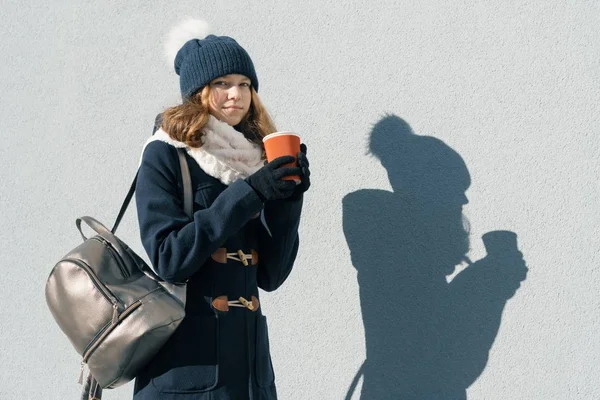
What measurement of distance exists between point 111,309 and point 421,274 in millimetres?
1175

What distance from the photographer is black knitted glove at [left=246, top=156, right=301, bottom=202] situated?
6.82ft

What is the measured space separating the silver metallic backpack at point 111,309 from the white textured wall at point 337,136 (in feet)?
2.96

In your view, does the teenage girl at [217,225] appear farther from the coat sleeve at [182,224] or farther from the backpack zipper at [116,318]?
the backpack zipper at [116,318]

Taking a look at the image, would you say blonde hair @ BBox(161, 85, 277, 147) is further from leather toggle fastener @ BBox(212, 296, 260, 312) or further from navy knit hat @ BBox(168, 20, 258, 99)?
leather toggle fastener @ BBox(212, 296, 260, 312)

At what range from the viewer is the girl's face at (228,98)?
238 centimetres

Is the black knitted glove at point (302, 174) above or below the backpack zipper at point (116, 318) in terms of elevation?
above

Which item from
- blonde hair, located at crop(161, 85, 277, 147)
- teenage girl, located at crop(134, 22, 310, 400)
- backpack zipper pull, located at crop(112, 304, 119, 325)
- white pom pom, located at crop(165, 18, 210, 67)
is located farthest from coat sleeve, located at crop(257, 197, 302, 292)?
white pom pom, located at crop(165, 18, 210, 67)

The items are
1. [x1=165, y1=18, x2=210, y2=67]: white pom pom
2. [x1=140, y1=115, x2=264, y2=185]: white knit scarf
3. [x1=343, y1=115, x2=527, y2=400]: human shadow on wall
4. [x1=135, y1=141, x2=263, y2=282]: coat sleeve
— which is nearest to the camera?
[x1=135, y1=141, x2=263, y2=282]: coat sleeve

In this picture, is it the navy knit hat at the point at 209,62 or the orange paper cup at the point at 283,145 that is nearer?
the orange paper cup at the point at 283,145

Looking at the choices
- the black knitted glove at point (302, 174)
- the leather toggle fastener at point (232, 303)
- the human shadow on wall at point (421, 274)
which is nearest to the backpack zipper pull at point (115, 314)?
the leather toggle fastener at point (232, 303)

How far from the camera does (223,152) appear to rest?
2322 mm

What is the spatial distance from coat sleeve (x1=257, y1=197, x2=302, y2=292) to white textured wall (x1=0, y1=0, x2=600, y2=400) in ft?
1.64

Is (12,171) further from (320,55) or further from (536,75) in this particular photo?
(536,75)

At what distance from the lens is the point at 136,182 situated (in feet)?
7.43
